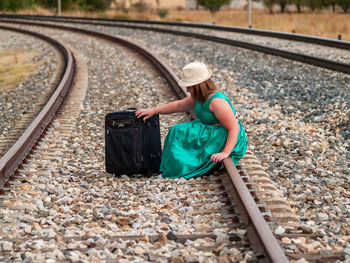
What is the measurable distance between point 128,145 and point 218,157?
996 millimetres

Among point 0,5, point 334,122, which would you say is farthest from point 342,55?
point 0,5

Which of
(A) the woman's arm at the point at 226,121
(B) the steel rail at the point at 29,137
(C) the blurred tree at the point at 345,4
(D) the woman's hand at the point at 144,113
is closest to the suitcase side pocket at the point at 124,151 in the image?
(D) the woman's hand at the point at 144,113

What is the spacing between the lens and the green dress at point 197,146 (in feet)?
16.9

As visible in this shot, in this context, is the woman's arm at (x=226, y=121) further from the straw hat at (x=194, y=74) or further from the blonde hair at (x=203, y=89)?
the straw hat at (x=194, y=74)

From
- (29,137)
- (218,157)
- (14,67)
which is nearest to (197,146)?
(218,157)

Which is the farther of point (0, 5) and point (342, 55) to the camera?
point (0, 5)

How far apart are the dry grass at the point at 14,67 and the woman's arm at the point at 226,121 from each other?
7.36 m

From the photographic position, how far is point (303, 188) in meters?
4.86

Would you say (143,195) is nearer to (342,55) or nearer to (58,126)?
(58,126)

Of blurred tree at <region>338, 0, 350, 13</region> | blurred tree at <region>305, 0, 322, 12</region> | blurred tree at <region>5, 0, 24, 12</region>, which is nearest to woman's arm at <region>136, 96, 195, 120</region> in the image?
blurred tree at <region>5, 0, 24, 12</region>

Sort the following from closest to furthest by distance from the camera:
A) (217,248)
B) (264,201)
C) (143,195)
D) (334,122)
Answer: (217,248) < (264,201) < (143,195) < (334,122)

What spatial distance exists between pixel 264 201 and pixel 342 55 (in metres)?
10.2

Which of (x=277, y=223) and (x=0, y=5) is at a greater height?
(x=0, y=5)

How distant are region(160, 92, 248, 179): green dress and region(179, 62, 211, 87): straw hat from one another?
243mm
